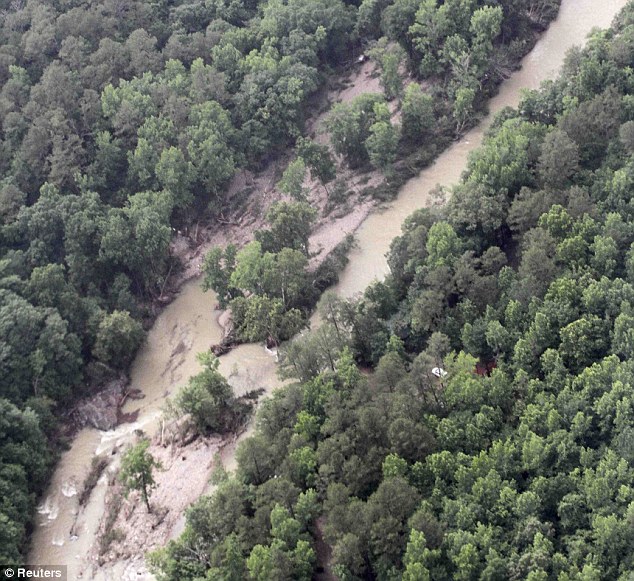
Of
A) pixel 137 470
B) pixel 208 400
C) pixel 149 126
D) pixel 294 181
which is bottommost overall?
pixel 208 400

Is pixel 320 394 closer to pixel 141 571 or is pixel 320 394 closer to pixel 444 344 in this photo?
pixel 444 344

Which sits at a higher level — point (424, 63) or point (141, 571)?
point (424, 63)

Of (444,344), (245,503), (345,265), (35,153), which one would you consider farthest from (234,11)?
(245,503)

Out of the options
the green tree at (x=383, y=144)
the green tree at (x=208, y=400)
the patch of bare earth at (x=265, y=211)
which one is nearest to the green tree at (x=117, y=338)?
the patch of bare earth at (x=265, y=211)

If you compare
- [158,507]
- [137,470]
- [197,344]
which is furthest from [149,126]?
[158,507]

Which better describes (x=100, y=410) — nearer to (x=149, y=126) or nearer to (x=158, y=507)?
(x=158, y=507)

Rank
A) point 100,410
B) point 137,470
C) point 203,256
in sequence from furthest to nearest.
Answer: point 203,256, point 100,410, point 137,470

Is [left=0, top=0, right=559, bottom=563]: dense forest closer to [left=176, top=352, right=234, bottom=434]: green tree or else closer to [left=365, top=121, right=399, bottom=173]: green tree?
[left=365, top=121, right=399, bottom=173]: green tree
